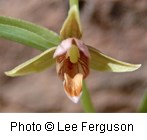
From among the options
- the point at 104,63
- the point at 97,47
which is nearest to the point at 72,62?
the point at 104,63

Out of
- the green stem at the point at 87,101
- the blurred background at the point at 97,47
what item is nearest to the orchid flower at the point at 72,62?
the green stem at the point at 87,101

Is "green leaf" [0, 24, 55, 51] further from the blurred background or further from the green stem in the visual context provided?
the blurred background

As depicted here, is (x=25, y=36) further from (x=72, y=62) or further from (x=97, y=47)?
(x=97, y=47)

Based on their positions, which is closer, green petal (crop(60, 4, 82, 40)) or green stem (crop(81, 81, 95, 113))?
green petal (crop(60, 4, 82, 40))

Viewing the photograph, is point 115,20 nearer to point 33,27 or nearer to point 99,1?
point 99,1

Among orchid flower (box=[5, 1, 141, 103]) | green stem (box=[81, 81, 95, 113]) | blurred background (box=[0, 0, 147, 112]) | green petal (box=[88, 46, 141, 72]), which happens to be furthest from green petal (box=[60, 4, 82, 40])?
blurred background (box=[0, 0, 147, 112])

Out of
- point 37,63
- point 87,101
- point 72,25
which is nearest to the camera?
point 72,25
